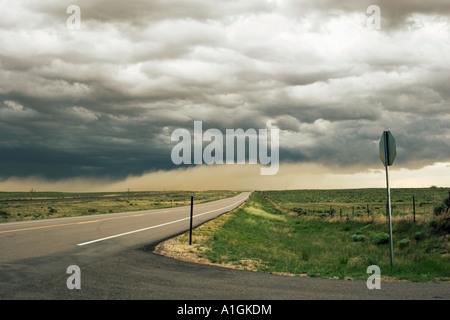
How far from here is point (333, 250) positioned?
61.0 feet

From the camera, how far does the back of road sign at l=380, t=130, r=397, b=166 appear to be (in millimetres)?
9967

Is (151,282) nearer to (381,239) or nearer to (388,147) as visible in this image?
(388,147)

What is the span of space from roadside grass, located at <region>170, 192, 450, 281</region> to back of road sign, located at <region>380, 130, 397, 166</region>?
116 inches

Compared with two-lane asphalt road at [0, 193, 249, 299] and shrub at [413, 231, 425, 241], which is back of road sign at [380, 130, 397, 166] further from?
shrub at [413, 231, 425, 241]

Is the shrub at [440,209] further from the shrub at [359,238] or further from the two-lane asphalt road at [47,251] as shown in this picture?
the two-lane asphalt road at [47,251]

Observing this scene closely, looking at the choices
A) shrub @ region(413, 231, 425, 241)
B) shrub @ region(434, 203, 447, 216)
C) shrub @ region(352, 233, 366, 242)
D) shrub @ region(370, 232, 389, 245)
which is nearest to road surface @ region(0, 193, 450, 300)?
shrub @ region(413, 231, 425, 241)

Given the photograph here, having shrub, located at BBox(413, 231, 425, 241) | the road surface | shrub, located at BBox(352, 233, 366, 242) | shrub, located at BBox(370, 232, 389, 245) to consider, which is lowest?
shrub, located at BBox(352, 233, 366, 242)

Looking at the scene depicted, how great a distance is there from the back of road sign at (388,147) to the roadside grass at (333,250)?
9.67 ft

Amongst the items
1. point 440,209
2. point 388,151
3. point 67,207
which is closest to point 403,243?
point 440,209

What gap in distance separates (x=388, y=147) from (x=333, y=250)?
9898 mm
